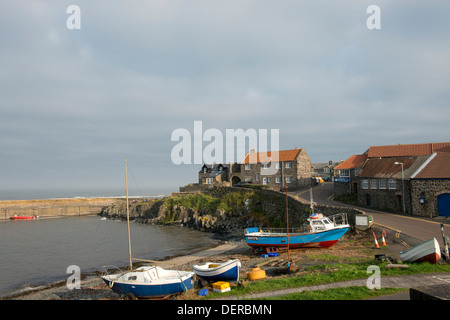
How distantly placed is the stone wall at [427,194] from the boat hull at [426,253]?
17865mm

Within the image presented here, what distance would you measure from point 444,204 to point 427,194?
1.65 meters

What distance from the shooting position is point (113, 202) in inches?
3410

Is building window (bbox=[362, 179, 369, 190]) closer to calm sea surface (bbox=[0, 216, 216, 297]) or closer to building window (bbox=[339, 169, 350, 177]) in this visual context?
building window (bbox=[339, 169, 350, 177])

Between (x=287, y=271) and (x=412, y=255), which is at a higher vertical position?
(x=412, y=255)

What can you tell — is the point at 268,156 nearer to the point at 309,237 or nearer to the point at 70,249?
the point at 309,237

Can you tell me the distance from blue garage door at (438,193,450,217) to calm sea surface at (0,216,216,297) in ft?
81.4

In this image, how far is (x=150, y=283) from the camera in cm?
1572

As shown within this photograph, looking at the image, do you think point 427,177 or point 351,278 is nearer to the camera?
point 351,278

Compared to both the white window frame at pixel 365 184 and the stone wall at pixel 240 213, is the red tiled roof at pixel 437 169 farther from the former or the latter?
the stone wall at pixel 240 213

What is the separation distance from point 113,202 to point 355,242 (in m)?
75.8

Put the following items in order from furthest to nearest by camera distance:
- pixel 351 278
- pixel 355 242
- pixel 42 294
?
pixel 355 242
pixel 42 294
pixel 351 278

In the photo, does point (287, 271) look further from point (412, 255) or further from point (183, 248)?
point (183, 248)

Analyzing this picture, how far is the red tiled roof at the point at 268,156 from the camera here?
6366 centimetres
